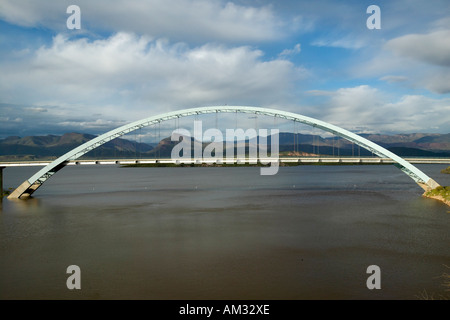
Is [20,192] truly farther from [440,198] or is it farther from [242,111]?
[440,198]

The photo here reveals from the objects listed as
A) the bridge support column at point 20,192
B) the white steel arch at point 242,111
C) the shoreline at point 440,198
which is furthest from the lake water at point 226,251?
the bridge support column at point 20,192

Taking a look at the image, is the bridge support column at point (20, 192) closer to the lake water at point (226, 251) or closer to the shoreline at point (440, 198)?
the lake water at point (226, 251)

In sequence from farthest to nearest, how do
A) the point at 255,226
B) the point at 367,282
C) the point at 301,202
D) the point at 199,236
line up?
1. the point at 301,202
2. the point at 255,226
3. the point at 199,236
4. the point at 367,282

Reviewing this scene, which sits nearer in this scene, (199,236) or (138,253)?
(138,253)

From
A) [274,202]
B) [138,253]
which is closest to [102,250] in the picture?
[138,253]

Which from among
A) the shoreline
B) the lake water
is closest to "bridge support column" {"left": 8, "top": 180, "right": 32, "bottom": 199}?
the lake water

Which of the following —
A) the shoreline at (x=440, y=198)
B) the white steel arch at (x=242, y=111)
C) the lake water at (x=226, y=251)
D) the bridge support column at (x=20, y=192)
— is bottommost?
the lake water at (x=226, y=251)

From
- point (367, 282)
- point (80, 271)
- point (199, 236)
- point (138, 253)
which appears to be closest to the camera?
point (367, 282)

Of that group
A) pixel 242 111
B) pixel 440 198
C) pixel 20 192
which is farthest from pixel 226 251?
pixel 20 192
